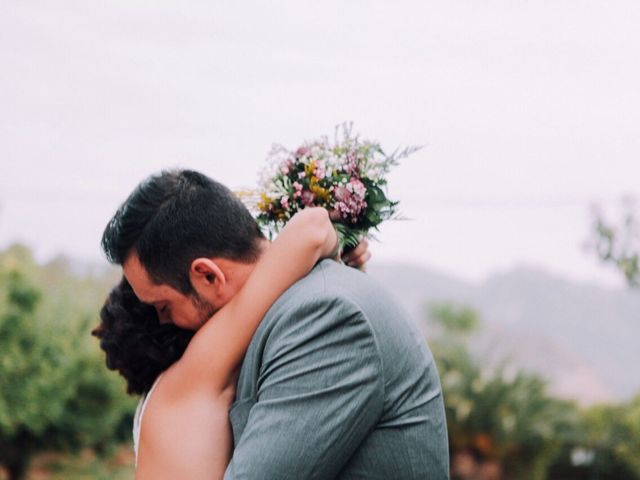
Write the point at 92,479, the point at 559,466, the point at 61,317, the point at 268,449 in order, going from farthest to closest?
the point at 559,466
the point at 92,479
the point at 61,317
the point at 268,449

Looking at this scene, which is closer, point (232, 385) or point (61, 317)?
point (232, 385)

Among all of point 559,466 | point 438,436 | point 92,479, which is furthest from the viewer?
point 559,466

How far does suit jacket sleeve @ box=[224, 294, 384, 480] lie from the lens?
1.95 meters

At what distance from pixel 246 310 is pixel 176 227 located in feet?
0.81

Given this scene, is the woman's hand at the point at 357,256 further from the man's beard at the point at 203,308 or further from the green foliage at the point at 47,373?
the green foliage at the point at 47,373

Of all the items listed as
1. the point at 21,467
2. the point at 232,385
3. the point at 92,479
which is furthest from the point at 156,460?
the point at 92,479

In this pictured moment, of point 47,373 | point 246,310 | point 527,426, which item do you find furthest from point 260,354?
point 527,426

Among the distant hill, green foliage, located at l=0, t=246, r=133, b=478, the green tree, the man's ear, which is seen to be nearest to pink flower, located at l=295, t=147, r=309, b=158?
the man's ear

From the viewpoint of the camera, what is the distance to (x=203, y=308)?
238cm

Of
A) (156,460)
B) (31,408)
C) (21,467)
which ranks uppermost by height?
(156,460)

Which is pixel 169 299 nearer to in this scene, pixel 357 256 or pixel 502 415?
pixel 357 256

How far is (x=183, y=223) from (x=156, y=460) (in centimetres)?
54

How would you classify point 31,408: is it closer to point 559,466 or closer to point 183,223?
point 559,466

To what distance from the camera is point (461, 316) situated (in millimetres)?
19922
